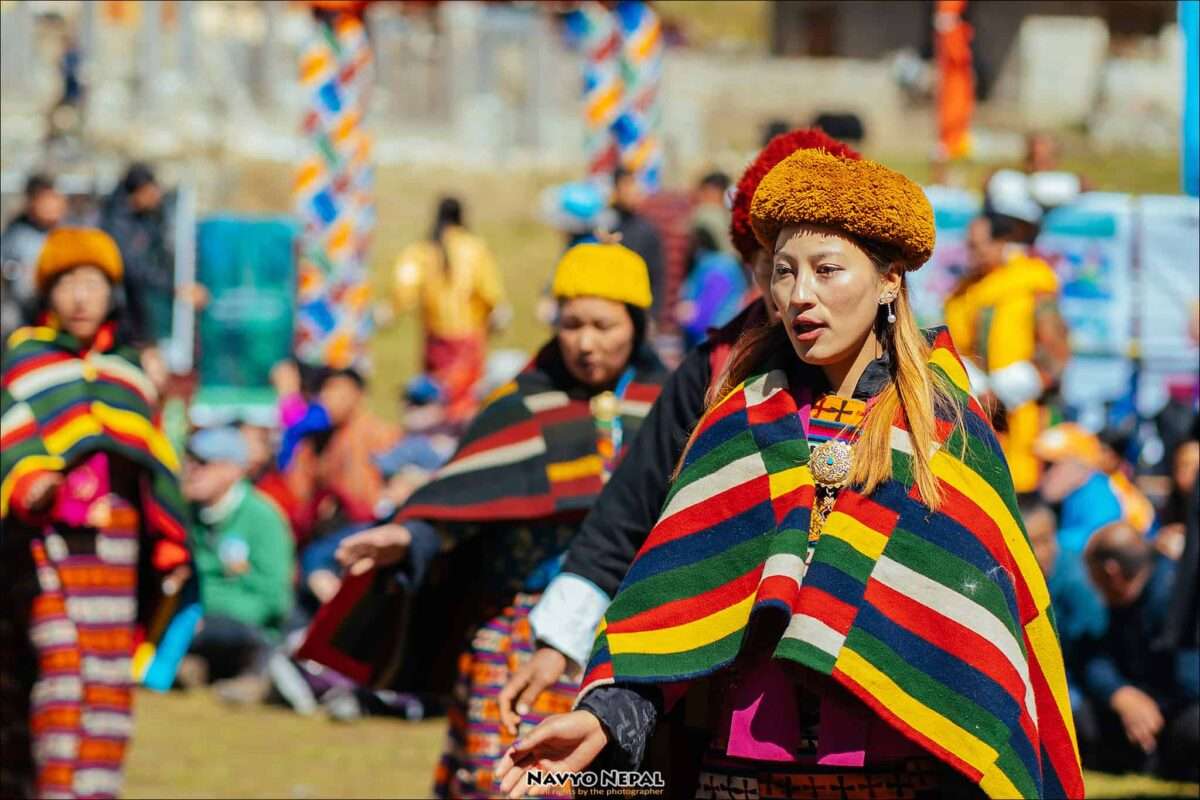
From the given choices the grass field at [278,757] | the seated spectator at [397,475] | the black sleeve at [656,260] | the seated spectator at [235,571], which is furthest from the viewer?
the black sleeve at [656,260]

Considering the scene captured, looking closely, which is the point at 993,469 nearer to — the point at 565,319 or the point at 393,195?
the point at 565,319

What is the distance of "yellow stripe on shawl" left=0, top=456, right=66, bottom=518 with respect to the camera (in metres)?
6.79

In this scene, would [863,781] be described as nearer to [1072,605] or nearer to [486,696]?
[486,696]

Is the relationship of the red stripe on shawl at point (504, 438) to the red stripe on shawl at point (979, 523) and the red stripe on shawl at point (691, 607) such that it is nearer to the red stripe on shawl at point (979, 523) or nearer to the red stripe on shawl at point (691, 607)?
the red stripe on shawl at point (691, 607)

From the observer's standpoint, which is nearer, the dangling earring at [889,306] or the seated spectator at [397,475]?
the dangling earring at [889,306]

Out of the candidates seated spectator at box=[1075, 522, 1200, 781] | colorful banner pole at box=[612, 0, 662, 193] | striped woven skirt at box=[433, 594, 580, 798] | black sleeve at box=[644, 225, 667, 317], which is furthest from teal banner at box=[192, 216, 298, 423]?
striped woven skirt at box=[433, 594, 580, 798]

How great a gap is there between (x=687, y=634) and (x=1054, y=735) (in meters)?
0.68

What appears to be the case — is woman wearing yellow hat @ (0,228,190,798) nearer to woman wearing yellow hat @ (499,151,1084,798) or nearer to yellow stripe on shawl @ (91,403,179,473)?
yellow stripe on shawl @ (91,403,179,473)

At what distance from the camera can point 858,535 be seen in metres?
3.77

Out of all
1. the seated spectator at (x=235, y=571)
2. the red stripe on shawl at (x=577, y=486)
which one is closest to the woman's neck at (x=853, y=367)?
the red stripe on shawl at (x=577, y=486)

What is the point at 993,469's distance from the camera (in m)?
3.87

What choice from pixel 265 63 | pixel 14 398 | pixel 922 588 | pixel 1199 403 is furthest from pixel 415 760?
pixel 265 63

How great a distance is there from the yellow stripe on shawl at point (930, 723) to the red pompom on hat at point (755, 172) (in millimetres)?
1301

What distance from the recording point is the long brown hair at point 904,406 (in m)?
3.79
